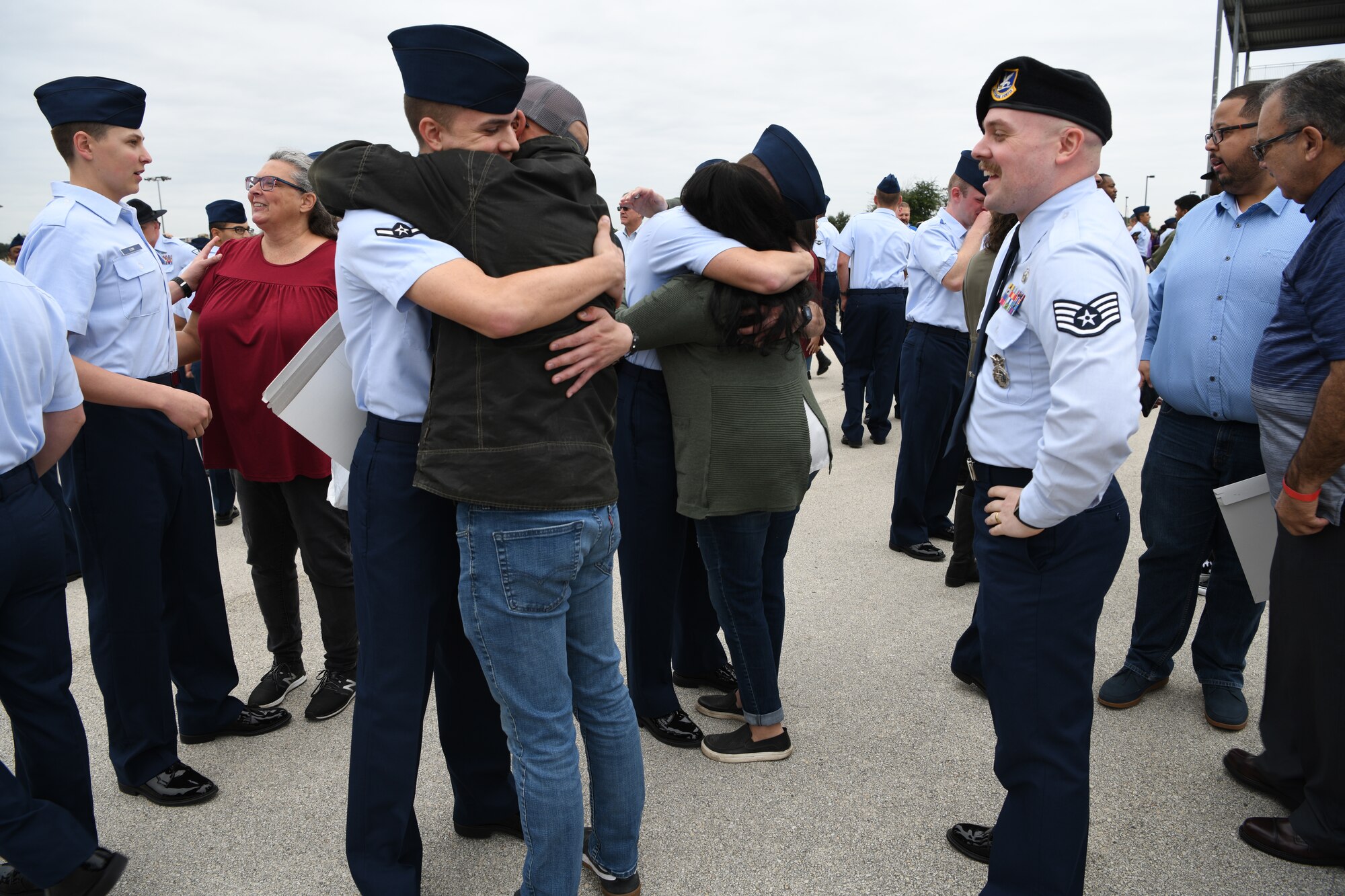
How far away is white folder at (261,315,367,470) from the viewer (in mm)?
2123

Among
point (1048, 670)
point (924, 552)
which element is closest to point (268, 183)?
point (1048, 670)

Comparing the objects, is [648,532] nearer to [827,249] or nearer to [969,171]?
[969,171]

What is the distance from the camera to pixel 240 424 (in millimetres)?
3227

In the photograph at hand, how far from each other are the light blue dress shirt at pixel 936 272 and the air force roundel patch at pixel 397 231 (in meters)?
3.61

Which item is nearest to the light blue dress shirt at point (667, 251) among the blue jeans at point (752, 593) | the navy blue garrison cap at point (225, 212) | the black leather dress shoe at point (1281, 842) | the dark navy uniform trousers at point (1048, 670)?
the blue jeans at point (752, 593)

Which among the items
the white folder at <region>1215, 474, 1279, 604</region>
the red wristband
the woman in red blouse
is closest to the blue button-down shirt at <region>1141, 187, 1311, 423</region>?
the white folder at <region>1215, 474, 1279, 604</region>

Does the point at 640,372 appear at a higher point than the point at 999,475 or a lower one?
higher

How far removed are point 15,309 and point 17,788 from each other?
1148 mm

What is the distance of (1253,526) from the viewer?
9.00 ft

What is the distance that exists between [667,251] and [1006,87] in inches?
40.2

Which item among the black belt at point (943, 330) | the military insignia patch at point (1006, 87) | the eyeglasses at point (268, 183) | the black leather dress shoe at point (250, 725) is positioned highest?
the military insignia patch at point (1006, 87)

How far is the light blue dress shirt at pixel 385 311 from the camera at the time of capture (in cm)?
174

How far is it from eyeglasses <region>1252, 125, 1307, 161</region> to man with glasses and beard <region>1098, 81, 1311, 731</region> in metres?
0.62

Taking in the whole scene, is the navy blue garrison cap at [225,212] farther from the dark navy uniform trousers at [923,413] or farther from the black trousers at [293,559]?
the dark navy uniform trousers at [923,413]
